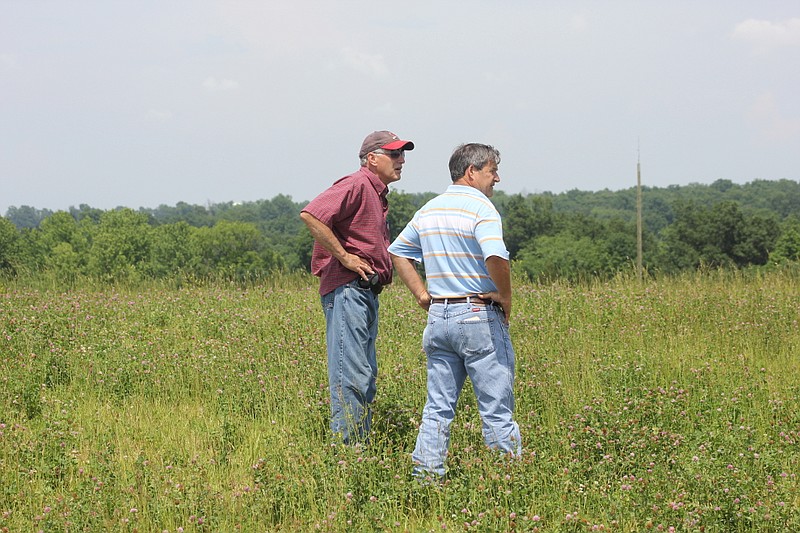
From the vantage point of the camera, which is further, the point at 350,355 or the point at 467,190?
the point at 350,355

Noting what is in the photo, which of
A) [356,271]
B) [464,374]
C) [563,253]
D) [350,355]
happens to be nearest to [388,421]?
[350,355]

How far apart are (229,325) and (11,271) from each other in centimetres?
600

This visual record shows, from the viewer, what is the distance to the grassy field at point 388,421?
13.4 ft

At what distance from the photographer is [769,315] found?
8750 mm

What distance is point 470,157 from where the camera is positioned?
4336 mm

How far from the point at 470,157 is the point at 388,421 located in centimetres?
197

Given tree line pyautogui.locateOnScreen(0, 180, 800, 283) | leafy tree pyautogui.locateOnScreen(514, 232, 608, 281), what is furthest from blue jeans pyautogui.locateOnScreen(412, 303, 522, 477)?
leafy tree pyautogui.locateOnScreen(514, 232, 608, 281)

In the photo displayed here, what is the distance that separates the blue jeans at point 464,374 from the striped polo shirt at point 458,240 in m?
0.12

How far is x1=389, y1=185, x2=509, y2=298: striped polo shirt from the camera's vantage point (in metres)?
4.20

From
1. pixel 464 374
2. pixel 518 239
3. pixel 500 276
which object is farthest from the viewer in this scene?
pixel 518 239

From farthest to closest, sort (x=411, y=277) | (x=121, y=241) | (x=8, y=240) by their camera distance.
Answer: (x=121, y=241), (x=8, y=240), (x=411, y=277)

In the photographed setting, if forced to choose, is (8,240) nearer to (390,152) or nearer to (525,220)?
(525,220)

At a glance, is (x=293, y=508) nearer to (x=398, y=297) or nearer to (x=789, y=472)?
(x=789, y=472)

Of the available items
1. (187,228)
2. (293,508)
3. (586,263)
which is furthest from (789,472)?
(187,228)
